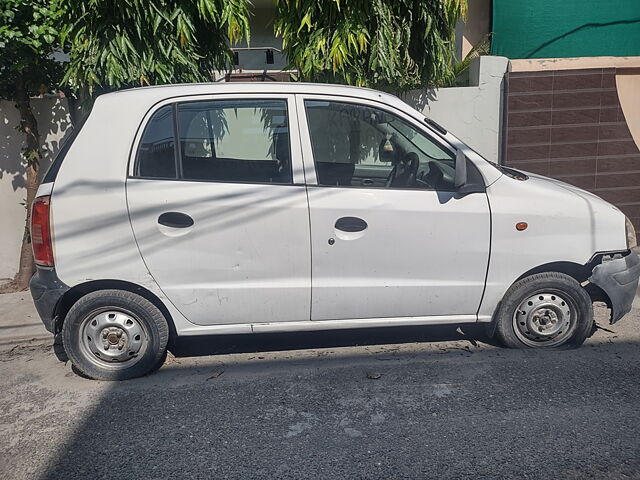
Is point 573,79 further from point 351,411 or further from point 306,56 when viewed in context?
point 351,411

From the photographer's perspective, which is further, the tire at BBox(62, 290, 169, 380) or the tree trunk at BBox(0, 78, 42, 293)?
the tree trunk at BBox(0, 78, 42, 293)

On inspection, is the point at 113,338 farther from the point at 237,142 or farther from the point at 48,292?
the point at 237,142

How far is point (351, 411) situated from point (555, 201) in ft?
6.73

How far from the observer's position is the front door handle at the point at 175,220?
3936 millimetres

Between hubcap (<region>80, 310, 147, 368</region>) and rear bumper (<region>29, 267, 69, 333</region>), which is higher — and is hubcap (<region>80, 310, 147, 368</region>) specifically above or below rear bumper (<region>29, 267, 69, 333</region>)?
below

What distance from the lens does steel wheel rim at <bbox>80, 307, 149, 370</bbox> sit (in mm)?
4082

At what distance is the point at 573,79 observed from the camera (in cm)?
696

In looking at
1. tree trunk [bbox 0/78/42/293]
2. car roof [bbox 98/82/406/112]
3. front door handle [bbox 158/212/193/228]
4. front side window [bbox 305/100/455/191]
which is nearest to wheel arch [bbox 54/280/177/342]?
front door handle [bbox 158/212/193/228]

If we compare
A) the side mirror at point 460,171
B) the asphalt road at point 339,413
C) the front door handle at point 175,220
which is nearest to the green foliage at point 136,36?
the front door handle at point 175,220

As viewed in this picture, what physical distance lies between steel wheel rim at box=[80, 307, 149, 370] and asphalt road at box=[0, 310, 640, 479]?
182mm

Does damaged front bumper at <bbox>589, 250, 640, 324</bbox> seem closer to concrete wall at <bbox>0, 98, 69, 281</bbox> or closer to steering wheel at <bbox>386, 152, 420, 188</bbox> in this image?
steering wheel at <bbox>386, 152, 420, 188</bbox>

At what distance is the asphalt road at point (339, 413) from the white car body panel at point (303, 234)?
424 mm

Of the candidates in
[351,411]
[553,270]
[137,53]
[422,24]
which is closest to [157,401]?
[351,411]

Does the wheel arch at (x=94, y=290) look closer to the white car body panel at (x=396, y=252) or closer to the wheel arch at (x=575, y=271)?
the white car body panel at (x=396, y=252)
